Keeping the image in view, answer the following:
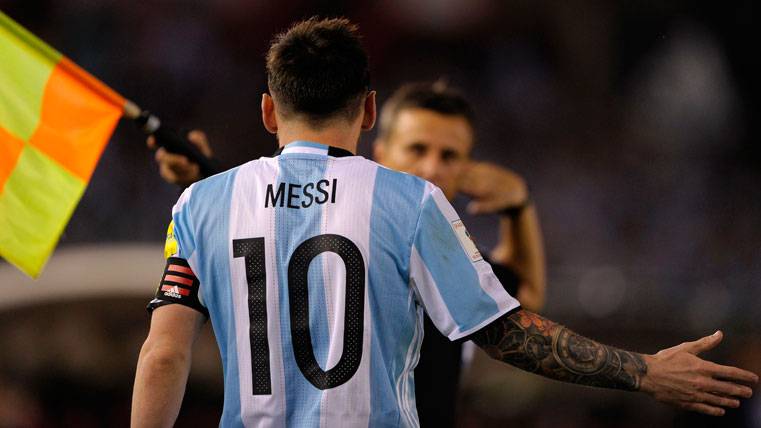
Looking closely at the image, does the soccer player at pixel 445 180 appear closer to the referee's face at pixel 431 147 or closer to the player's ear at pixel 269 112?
the referee's face at pixel 431 147

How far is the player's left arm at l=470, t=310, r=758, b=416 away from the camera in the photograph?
283cm

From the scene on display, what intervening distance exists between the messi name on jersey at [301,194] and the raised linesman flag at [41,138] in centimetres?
109

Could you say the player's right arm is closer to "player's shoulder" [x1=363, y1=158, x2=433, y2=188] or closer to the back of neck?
"player's shoulder" [x1=363, y1=158, x2=433, y2=188]

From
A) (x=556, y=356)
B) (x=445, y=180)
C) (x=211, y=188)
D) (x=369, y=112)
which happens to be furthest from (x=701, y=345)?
(x=445, y=180)

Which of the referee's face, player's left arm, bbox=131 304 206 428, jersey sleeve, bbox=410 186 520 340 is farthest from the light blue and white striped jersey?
the referee's face

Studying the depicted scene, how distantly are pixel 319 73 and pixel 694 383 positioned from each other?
1.23m

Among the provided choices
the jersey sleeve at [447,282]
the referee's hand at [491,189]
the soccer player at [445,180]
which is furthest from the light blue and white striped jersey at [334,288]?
the referee's hand at [491,189]

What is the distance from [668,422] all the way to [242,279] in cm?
1058

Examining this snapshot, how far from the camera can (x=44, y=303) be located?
10.8 meters

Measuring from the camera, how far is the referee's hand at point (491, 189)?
5.00 meters

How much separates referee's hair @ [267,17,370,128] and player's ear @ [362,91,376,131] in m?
0.04

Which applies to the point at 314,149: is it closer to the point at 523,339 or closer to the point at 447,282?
the point at 447,282

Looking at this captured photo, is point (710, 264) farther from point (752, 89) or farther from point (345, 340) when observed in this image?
point (345, 340)

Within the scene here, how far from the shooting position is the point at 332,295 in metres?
2.79
